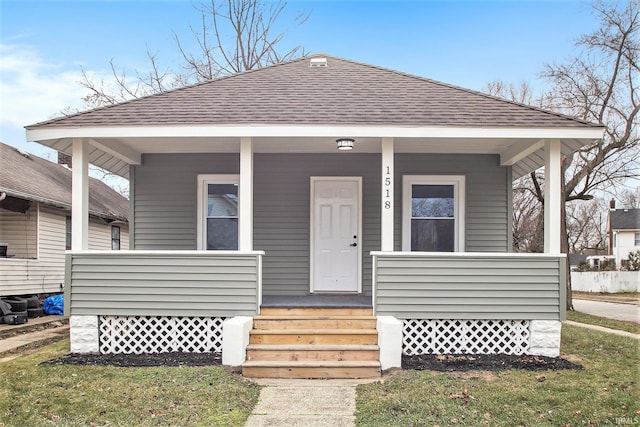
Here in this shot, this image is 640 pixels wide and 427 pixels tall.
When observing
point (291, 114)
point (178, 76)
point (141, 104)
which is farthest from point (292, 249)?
point (178, 76)

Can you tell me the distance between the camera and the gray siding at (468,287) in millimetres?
7871

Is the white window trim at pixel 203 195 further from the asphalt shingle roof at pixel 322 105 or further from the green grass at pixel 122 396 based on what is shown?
the green grass at pixel 122 396

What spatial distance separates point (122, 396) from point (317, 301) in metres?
3.41

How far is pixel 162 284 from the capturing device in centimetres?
800

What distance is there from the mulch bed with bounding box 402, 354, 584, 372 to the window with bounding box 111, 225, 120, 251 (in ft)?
49.4

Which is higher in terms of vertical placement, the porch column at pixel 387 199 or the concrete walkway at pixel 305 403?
the porch column at pixel 387 199

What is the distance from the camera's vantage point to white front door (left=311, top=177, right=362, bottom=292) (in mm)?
9648

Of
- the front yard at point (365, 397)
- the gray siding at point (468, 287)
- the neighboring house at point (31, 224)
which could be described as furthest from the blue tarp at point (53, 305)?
the gray siding at point (468, 287)

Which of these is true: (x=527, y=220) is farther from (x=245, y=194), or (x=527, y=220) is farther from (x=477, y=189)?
(x=245, y=194)

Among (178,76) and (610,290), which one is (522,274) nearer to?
(178,76)

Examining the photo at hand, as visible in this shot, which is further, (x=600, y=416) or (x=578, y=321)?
(x=578, y=321)

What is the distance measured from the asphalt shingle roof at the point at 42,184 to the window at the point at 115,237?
556 mm

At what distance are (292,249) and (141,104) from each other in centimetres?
325

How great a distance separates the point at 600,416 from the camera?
5.26 metres
